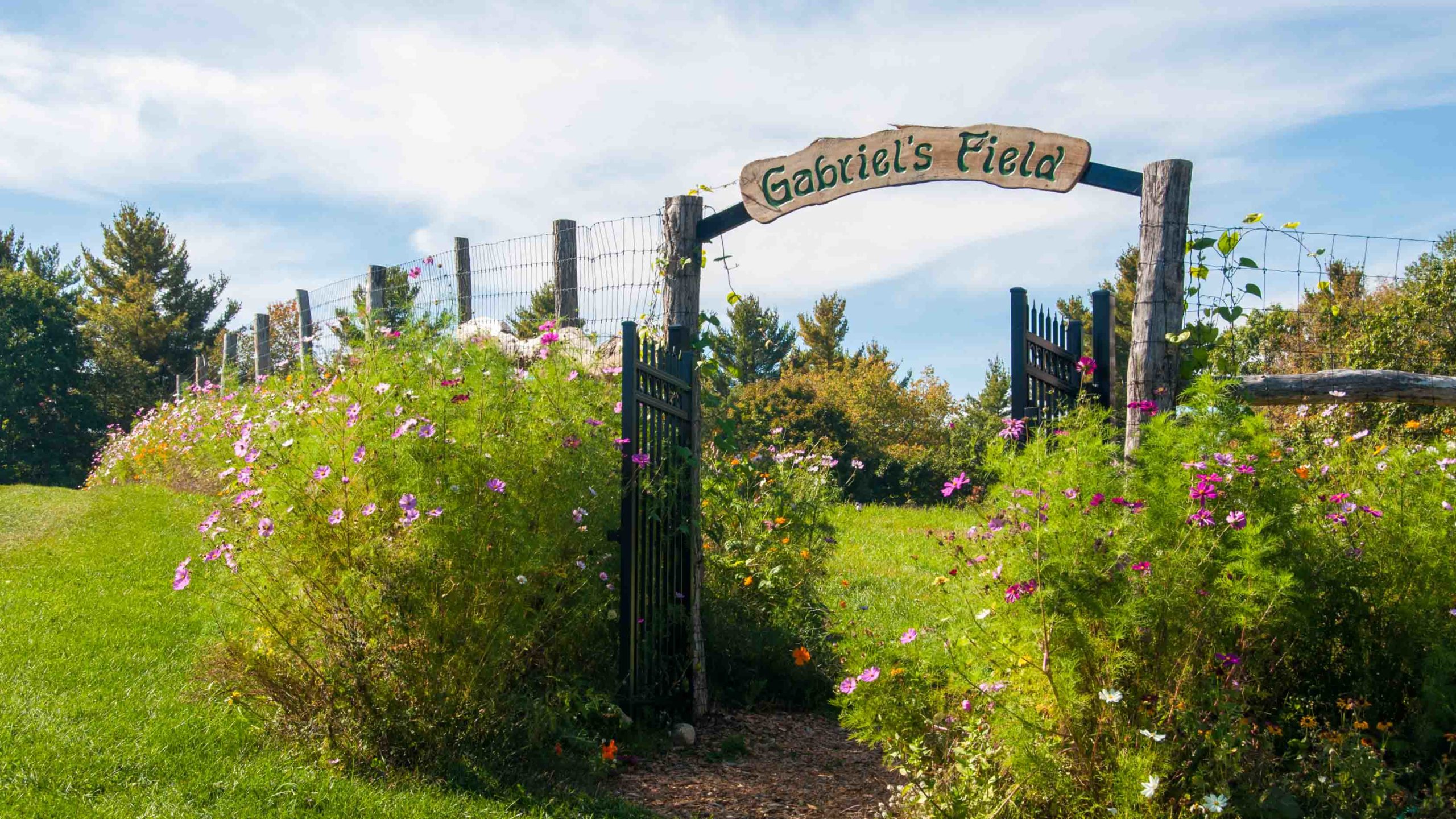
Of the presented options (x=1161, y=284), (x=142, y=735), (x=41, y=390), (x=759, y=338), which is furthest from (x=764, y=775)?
(x=759, y=338)

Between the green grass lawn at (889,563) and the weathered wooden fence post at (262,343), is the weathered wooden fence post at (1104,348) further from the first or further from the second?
the weathered wooden fence post at (262,343)

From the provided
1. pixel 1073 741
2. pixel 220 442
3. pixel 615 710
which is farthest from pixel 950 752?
pixel 220 442

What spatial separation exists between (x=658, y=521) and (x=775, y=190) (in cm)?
162

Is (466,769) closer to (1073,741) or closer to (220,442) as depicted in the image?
(1073,741)

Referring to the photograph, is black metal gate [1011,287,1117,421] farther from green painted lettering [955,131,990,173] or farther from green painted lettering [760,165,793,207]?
green painted lettering [760,165,793,207]

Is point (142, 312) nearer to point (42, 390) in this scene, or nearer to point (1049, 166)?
point (42, 390)

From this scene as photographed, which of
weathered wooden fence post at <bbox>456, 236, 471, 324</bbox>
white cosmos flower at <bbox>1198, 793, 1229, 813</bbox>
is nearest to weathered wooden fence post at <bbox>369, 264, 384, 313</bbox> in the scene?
weathered wooden fence post at <bbox>456, 236, 471, 324</bbox>

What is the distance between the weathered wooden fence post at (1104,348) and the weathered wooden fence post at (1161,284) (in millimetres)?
302

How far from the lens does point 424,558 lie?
3.35 metres

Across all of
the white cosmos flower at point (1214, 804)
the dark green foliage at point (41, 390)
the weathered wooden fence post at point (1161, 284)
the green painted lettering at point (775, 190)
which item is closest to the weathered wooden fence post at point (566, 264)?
the green painted lettering at point (775, 190)

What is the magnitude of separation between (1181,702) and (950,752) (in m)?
0.78

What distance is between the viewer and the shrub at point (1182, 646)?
3055 mm

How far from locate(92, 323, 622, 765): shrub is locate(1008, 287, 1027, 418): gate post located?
5.45 ft

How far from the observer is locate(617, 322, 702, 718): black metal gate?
13.9 ft
